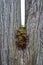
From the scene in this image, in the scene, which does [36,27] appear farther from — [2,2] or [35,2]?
[2,2]

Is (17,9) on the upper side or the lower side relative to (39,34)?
upper

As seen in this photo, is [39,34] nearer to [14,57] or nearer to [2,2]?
[14,57]

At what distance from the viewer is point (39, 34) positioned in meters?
1.49

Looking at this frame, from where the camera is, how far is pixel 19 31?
1520mm

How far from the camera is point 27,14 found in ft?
4.97

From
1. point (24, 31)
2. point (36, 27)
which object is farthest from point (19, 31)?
point (36, 27)

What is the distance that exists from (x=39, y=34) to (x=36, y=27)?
7 centimetres

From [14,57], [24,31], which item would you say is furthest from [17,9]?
[14,57]

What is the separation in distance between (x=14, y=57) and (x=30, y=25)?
1.04 ft

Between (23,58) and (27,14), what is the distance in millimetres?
390

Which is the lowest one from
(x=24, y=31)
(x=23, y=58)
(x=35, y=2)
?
(x=23, y=58)

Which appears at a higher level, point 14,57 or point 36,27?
point 36,27

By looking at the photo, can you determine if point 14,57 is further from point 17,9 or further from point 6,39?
point 17,9

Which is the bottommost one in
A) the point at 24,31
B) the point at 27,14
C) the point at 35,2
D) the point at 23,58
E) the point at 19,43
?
the point at 23,58
